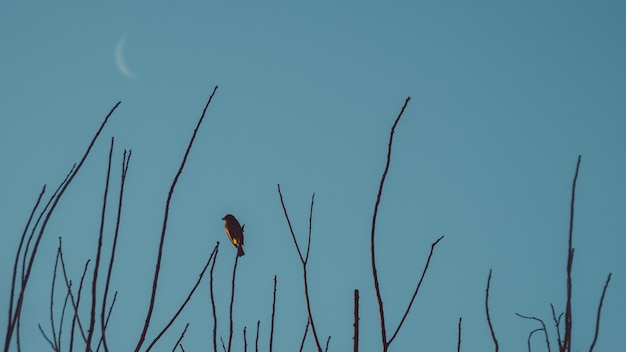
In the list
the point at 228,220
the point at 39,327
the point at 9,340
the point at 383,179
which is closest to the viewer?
the point at 9,340

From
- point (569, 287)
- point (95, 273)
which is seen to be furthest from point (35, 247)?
point (569, 287)

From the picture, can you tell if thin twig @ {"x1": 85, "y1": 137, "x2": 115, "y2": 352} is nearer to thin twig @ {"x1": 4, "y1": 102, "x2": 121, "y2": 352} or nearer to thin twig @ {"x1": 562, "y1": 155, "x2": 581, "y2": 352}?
thin twig @ {"x1": 4, "y1": 102, "x2": 121, "y2": 352}

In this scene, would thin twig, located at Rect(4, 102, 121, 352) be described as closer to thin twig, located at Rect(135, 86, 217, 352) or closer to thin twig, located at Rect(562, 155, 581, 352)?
thin twig, located at Rect(135, 86, 217, 352)

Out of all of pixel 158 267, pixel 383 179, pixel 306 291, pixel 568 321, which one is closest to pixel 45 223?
pixel 158 267

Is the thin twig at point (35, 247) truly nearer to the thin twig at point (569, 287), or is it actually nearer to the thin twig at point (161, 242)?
the thin twig at point (161, 242)

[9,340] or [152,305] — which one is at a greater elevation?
[152,305]

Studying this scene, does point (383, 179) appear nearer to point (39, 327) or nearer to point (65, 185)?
point (65, 185)

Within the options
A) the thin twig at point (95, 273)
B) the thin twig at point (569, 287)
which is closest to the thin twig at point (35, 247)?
the thin twig at point (95, 273)

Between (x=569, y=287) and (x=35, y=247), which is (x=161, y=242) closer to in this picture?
(x=35, y=247)

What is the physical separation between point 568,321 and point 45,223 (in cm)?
143

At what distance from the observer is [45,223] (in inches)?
73.2

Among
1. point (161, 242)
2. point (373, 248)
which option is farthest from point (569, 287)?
point (161, 242)

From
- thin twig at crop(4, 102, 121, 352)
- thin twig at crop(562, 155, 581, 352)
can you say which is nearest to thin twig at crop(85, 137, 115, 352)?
thin twig at crop(4, 102, 121, 352)

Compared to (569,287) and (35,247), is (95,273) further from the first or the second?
(569,287)
